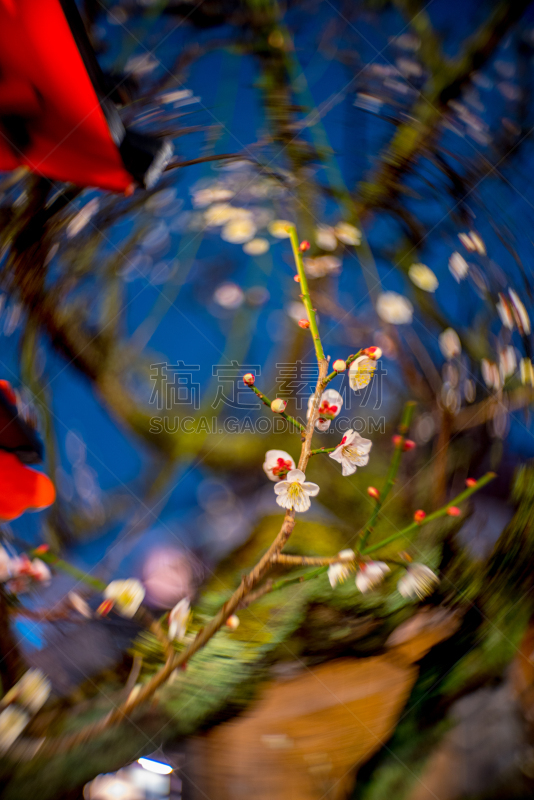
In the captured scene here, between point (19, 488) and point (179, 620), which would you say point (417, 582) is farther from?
point (19, 488)

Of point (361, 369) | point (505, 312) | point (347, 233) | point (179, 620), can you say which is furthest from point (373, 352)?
point (179, 620)

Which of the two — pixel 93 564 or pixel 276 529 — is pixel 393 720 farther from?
pixel 93 564

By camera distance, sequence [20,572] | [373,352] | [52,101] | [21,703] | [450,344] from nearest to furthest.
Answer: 1. [52,101]
2. [373,352]
3. [21,703]
4. [20,572]
5. [450,344]

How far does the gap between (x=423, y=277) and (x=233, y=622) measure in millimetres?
727

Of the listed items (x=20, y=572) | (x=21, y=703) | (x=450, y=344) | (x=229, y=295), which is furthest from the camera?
(x=229, y=295)

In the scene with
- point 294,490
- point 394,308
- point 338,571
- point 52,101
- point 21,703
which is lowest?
point 21,703

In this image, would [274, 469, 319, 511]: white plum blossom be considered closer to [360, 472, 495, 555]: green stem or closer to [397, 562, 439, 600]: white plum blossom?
[360, 472, 495, 555]: green stem

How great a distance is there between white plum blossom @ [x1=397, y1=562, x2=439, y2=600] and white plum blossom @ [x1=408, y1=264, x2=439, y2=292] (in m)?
0.52

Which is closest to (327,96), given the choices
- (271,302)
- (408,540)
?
(271,302)

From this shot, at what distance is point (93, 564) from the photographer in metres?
1.00

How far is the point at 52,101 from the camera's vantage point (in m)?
0.56

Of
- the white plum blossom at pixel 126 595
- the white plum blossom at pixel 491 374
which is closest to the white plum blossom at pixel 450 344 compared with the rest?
the white plum blossom at pixel 491 374

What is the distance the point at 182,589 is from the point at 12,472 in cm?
39

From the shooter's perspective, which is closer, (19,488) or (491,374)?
(19,488)
